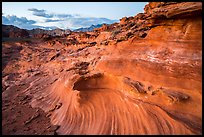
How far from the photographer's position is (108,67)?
6.25 m

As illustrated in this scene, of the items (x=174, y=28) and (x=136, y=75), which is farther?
(x=136, y=75)

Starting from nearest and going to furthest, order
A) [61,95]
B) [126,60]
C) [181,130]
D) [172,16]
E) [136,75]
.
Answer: [181,130] → [172,16] → [136,75] → [126,60] → [61,95]

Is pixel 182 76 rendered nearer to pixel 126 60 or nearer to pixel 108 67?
pixel 126 60

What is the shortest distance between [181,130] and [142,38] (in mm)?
2645

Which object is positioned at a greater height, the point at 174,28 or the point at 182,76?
the point at 174,28

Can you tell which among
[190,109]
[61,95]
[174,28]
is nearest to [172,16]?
[174,28]

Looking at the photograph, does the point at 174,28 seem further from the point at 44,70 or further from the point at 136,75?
the point at 44,70

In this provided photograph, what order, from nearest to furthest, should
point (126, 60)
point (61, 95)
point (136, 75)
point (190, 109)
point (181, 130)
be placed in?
point (181, 130) → point (190, 109) → point (136, 75) → point (126, 60) → point (61, 95)

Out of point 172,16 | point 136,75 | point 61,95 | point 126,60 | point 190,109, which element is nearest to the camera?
point 190,109

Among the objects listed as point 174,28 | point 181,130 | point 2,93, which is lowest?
point 2,93

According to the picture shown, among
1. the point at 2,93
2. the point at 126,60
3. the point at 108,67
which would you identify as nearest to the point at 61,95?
the point at 108,67

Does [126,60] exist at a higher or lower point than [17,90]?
higher

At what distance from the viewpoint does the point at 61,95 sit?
21.4 ft

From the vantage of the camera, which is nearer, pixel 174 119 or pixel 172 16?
pixel 174 119
